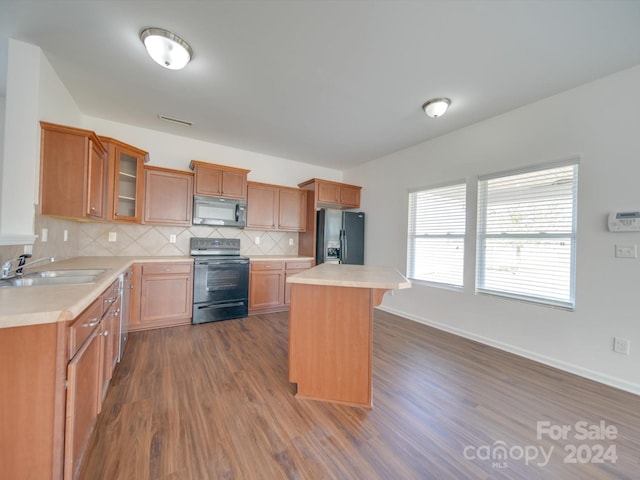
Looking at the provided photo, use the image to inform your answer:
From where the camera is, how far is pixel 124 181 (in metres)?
3.03

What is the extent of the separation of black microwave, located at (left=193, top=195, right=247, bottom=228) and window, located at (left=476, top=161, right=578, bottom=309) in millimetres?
3225

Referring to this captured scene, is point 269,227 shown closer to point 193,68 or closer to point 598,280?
point 193,68

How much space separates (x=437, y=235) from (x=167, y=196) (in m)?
3.73

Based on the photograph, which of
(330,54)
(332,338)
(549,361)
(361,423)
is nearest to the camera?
(361,423)

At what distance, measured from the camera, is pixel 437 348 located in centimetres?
276

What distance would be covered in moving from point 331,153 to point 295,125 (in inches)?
45.3

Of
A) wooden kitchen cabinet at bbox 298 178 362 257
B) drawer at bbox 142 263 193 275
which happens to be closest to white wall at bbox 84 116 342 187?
wooden kitchen cabinet at bbox 298 178 362 257

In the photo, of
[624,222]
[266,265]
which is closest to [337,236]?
[266,265]

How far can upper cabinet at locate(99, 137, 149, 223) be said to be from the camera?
8.98ft

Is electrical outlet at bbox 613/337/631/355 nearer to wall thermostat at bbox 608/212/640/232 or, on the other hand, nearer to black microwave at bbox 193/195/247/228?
wall thermostat at bbox 608/212/640/232

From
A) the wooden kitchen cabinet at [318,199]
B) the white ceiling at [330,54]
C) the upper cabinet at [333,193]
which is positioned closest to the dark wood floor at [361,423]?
the wooden kitchen cabinet at [318,199]

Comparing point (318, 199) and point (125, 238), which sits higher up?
point (318, 199)

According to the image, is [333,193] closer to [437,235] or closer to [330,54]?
[437,235]

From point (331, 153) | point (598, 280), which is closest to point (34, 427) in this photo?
point (598, 280)
